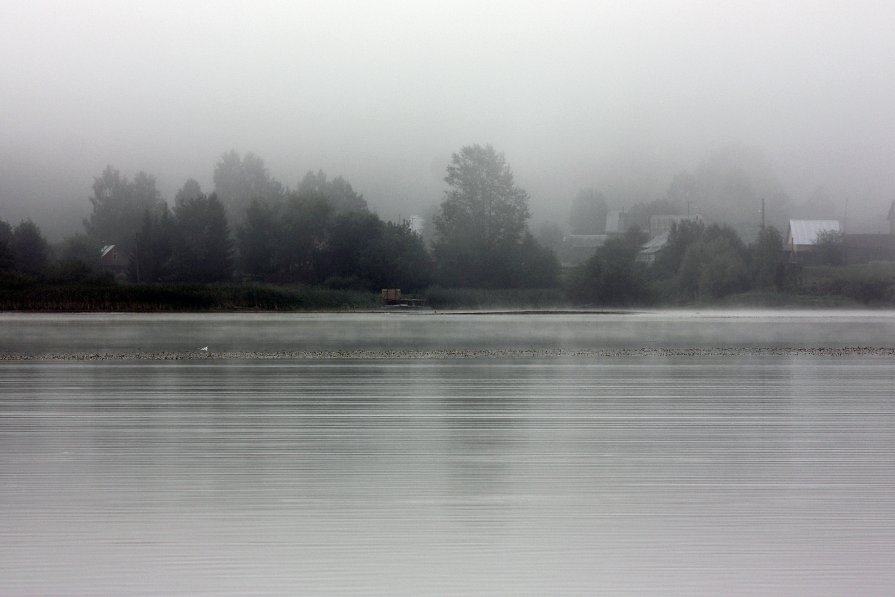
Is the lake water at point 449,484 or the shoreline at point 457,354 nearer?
the lake water at point 449,484

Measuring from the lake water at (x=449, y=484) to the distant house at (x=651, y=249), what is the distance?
37778mm

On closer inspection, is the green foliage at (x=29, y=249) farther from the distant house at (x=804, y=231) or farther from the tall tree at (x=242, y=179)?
the distant house at (x=804, y=231)

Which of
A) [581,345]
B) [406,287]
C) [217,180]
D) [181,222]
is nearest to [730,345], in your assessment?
[581,345]

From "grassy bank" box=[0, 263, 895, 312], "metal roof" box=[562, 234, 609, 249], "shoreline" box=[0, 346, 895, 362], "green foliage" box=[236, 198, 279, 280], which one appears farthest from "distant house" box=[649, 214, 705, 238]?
"shoreline" box=[0, 346, 895, 362]

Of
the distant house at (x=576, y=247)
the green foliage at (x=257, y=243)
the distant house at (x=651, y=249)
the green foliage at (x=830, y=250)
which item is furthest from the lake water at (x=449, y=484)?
the distant house at (x=576, y=247)

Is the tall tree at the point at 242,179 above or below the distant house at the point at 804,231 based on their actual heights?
above

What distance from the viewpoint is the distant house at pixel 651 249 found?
48.0 metres

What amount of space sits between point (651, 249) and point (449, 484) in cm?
4860

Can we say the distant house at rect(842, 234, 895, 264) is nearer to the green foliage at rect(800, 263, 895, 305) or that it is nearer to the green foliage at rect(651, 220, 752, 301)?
the green foliage at rect(800, 263, 895, 305)

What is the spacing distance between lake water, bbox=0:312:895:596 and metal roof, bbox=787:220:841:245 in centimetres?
4726

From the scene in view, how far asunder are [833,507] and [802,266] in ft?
137

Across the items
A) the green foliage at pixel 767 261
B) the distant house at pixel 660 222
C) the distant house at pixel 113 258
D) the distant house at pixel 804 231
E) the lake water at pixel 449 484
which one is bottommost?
the lake water at pixel 449 484

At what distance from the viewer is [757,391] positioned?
9.00m

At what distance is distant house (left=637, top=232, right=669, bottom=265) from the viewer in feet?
157
